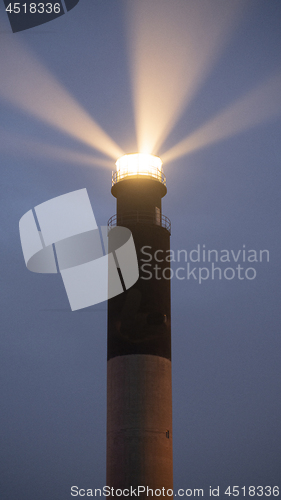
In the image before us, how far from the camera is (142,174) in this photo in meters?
32.0

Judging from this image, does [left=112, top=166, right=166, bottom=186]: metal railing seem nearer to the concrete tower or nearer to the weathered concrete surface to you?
the concrete tower

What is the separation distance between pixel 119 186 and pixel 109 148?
2.43 m

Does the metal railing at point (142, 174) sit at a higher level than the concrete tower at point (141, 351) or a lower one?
higher

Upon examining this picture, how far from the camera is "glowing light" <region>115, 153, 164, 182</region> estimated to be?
1265 inches

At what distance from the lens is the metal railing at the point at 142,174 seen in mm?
32000

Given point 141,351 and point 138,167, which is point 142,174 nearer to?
point 138,167

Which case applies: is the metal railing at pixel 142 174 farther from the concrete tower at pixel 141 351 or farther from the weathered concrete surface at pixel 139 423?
the weathered concrete surface at pixel 139 423

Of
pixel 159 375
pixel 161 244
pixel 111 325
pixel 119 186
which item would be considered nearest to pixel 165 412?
pixel 159 375

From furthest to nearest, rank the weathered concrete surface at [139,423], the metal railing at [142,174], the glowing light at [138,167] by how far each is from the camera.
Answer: the glowing light at [138,167]
the metal railing at [142,174]
the weathered concrete surface at [139,423]

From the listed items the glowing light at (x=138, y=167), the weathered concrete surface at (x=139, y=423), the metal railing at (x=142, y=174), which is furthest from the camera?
the glowing light at (x=138, y=167)

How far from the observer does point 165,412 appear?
27.4 metres

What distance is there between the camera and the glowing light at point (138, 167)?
32.1 meters

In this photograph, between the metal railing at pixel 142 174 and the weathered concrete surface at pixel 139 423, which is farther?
the metal railing at pixel 142 174

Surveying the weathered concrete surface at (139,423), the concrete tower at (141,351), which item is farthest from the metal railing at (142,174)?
the weathered concrete surface at (139,423)
